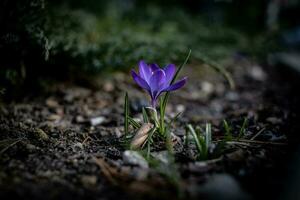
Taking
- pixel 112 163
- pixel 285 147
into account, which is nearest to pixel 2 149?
pixel 112 163

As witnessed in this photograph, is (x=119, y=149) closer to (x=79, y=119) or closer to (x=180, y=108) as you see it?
(x=79, y=119)

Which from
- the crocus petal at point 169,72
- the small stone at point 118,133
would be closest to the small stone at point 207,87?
the small stone at point 118,133

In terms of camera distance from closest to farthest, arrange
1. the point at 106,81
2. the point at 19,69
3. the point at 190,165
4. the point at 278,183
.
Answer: the point at 278,183, the point at 190,165, the point at 19,69, the point at 106,81

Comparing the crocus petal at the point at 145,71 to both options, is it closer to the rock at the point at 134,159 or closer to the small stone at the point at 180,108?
the rock at the point at 134,159

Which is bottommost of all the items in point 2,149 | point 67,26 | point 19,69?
point 2,149

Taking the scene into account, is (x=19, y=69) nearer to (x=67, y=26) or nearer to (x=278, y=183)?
(x=67, y=26)

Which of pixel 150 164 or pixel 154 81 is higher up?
pixel 154 81

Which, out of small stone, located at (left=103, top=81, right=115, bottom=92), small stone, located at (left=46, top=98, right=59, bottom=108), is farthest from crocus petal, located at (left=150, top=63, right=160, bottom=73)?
small stone, located at (left=103, top=81, right=115, bottom=92)
